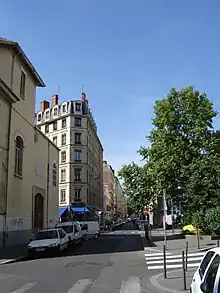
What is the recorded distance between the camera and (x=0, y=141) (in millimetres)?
25547

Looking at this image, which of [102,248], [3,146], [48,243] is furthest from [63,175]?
[48,243]

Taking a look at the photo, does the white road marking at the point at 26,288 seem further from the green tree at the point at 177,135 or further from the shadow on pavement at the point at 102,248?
the green tree at the point at 177,135

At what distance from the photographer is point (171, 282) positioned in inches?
445

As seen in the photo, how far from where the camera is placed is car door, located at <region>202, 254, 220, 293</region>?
15.2 ft

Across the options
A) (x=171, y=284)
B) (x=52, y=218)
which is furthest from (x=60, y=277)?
(x=52, y=218)

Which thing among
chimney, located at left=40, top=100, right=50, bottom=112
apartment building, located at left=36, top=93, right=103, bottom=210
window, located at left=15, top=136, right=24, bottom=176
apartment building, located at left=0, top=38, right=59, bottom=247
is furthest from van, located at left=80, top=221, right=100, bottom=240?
chimney, located at left=40, top=100, right=50, bottom=112

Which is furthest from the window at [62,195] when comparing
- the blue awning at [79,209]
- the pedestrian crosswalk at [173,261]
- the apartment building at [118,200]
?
the apartment building at [118,200]

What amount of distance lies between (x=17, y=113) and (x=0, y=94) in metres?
3.75

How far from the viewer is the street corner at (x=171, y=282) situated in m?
10.3

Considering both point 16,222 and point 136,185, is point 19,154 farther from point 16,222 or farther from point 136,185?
point 136,185

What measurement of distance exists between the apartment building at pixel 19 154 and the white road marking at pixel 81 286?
14.5 meters

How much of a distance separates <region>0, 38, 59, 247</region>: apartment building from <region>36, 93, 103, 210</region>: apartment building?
32626 mm

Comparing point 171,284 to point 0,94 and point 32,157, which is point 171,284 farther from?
point 32,157

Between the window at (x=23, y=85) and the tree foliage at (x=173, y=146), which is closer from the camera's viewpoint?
the window at (x=23, y=85)
